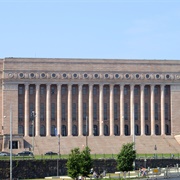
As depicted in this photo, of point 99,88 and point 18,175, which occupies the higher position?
point 99,88

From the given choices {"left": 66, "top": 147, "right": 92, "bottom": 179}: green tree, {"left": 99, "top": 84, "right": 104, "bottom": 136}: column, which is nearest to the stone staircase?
{"left": 99, "top": 84, "right": 104, "bottom": 136}: column

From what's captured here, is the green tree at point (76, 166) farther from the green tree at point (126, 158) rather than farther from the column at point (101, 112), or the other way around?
the column at point (101, 112)

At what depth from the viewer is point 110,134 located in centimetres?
16325

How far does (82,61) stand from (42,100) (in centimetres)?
1168

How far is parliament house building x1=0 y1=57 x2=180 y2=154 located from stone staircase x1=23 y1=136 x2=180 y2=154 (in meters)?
0.40

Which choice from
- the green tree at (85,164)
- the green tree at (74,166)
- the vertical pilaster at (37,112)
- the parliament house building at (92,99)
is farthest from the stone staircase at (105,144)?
the green tree at (74,166)

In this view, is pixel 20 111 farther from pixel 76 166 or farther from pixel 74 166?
pixel 76 166

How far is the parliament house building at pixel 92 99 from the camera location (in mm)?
159875

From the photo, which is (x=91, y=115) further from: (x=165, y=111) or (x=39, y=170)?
(x=39, y=170)

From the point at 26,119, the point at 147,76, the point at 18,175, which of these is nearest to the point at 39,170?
the point at 18,175

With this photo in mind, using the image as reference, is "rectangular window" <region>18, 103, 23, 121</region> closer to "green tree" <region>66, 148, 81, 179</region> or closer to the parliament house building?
the parliament house building

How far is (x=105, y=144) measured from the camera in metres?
152

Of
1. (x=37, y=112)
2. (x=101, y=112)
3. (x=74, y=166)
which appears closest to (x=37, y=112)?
(x=37, y=112)

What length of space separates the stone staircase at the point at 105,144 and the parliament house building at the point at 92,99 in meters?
0.40
